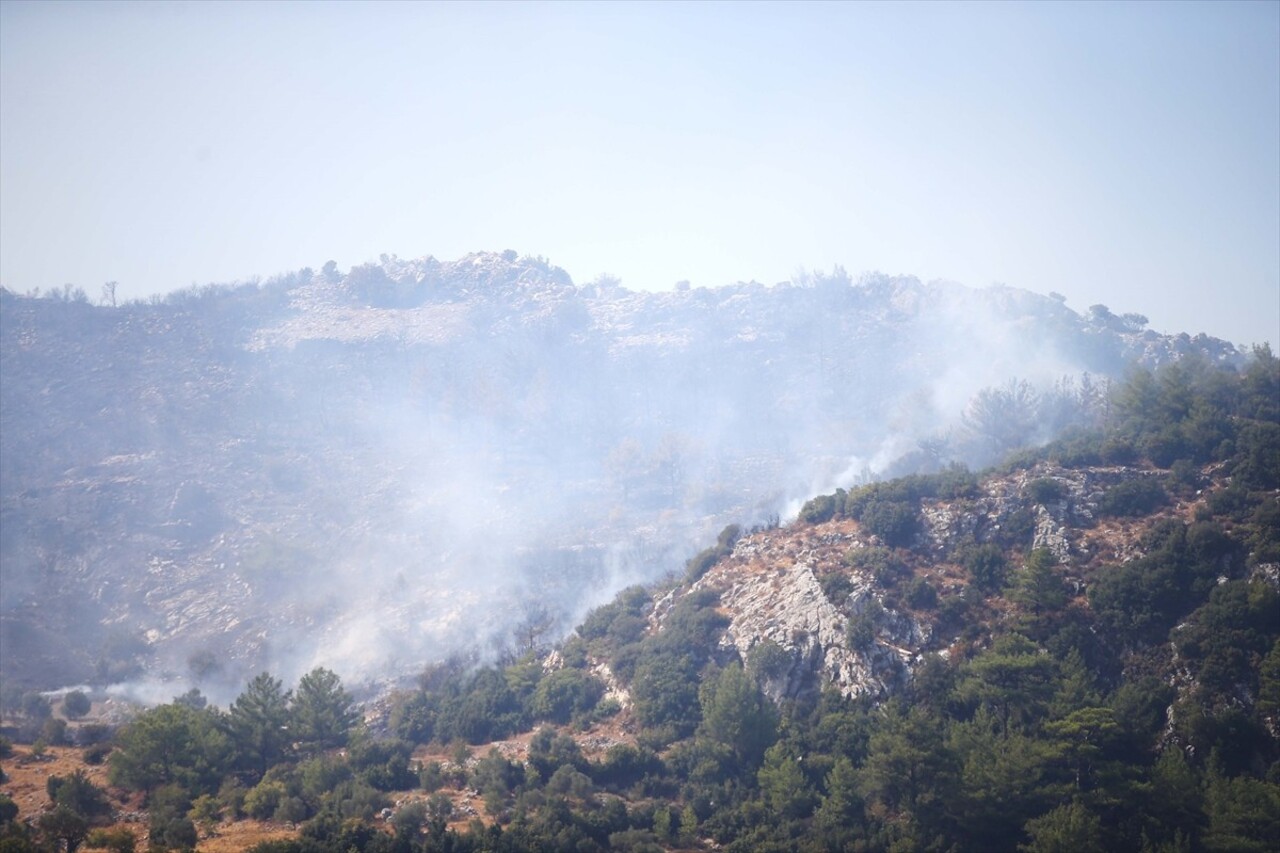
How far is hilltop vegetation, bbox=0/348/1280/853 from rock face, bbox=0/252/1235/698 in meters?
2.98

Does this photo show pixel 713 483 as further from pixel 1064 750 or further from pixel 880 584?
pixel 1064 750

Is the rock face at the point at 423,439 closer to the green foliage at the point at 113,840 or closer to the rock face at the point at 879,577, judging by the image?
the rock face at the point at 879,577

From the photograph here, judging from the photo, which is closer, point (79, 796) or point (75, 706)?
point (79, 796)

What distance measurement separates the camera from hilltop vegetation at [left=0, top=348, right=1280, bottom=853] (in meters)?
42.8

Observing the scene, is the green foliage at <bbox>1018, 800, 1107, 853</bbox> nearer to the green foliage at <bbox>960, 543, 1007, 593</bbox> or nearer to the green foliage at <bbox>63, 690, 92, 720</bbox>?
the green foliage at <bbox>960, 543, 1007, 593</bbox>

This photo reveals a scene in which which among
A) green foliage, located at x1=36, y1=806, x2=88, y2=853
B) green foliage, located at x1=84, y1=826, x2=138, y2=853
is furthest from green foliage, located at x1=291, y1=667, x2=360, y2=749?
green foliage, located at x1=36, y1=806, x2=88, y2=853

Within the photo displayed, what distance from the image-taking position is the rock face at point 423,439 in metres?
91.9

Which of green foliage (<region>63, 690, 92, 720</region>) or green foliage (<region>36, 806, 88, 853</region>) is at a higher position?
green foliage (<region>36, 806, 88, 853</region>)

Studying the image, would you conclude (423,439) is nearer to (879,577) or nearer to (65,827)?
(879,577)

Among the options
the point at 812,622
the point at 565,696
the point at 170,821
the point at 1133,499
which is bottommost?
the point at 565,696

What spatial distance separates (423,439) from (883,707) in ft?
316

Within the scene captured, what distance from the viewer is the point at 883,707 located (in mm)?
50750

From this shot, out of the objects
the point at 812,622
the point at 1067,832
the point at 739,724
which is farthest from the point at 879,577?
the point at 1067,832

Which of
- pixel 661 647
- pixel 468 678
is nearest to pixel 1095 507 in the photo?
pixel 661 647
